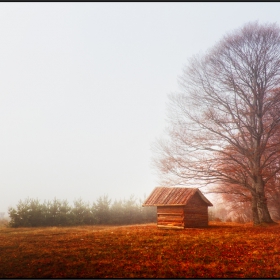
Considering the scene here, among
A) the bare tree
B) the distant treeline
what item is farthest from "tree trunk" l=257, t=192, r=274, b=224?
the distant treeline

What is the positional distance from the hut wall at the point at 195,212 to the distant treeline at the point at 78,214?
1419 centimetres

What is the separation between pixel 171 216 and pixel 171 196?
1.59 meters

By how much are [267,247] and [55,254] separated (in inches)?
344

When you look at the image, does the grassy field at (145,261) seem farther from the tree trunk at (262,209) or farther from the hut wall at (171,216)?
the hut wall at (171,216)

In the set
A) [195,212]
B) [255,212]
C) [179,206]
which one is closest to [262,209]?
[255,212]

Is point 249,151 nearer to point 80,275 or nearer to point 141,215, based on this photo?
point 80,275

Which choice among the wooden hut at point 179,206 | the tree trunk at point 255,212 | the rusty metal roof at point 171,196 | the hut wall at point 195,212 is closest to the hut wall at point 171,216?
the wooden hut at point 179,206

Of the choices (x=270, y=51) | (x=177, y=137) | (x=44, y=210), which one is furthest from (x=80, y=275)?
(x=44, y=210)

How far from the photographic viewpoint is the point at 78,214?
32.0 metres

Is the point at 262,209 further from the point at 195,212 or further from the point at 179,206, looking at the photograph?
the point at 179,206

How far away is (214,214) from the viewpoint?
132 ft

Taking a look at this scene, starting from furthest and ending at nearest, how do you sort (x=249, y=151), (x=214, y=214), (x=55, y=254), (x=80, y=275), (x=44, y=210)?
(x=214, y=214)
(x=44, y=210)
(x=249, y=151)
(x=55, y=254)
(x=80, y=275)

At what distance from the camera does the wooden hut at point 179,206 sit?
71.7 feet

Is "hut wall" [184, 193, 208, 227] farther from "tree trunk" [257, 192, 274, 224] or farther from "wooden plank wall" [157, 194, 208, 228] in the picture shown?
"tree trunk" [257, 192, 274, 224]
